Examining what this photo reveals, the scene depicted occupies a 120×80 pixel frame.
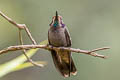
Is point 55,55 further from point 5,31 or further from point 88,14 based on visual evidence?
point 88,14

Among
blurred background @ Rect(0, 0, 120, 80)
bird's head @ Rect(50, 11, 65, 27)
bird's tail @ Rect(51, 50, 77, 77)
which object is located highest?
bird's head @ Rect(50, 11, 65, 27)

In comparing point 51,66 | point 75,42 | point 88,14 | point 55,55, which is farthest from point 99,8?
point 55,55

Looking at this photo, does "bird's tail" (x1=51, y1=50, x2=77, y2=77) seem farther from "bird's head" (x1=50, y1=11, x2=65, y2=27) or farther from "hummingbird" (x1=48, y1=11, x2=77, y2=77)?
"bird's head" (x1=50, y1=11, x2=65, y2=27)

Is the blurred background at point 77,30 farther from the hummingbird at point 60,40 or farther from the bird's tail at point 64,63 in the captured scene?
the bird's tail at point 64,63

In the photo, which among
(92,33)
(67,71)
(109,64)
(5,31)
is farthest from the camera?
(92,33)

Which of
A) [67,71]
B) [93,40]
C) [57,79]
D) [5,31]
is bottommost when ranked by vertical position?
[57,79]

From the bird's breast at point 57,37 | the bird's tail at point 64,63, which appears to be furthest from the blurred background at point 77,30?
the bird's tail at point 64,63

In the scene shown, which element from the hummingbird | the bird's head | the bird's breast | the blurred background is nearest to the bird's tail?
the hummingbird

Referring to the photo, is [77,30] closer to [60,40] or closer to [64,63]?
[60,40]
